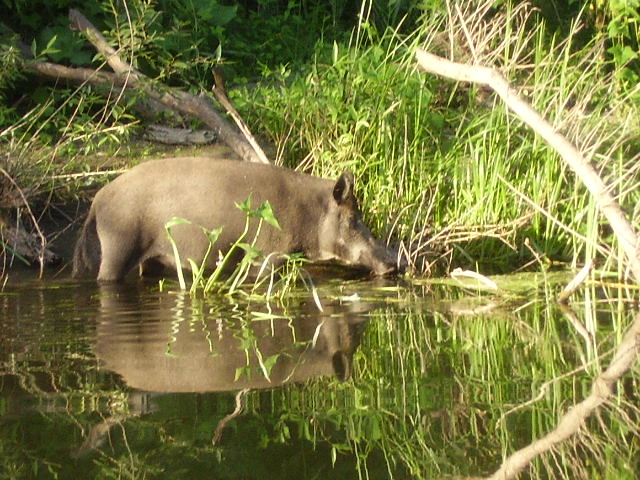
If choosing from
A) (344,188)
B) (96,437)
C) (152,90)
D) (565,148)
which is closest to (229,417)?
(96,437)

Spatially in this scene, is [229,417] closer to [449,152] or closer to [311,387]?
[311,387]

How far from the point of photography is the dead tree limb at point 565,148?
605 cm

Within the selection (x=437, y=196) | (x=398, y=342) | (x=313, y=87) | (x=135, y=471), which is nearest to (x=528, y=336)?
(x=398, y=342)

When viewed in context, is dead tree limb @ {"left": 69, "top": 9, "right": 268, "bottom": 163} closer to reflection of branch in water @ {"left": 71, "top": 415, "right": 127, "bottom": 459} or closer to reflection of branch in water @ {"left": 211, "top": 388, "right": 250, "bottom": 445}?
Answer: reflection of branch in water @ {"left": 211, "top": 388, "right": 250, "bottom": 445}

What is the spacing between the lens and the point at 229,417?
3605 mm

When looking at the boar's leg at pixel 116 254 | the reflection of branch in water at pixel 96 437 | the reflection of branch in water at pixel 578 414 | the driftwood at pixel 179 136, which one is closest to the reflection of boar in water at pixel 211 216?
the boar's leg at pixel 116 254

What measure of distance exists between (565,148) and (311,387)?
2.80 m

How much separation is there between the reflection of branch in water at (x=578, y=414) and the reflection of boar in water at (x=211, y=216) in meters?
3.85

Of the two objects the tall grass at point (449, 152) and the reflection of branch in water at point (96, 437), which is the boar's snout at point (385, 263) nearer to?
the tall grass at point (449, 152)

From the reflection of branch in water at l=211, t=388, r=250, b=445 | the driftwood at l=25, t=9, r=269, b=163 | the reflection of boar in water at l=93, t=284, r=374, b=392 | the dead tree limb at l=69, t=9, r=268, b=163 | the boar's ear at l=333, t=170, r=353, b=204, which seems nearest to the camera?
the reflection of branch in water at l=211, t=388, r=250, b=445

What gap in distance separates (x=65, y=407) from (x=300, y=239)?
490 centimetres

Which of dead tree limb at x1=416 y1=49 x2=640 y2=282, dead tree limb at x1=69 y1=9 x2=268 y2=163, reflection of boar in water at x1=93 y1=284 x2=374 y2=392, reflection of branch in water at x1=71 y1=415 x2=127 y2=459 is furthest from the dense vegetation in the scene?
reflection of branch in water at x1=71 y1=415 x2=127 y2=459

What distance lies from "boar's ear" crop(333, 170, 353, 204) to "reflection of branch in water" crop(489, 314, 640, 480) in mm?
3674

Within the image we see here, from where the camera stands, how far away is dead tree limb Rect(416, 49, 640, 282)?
6.05 metres
